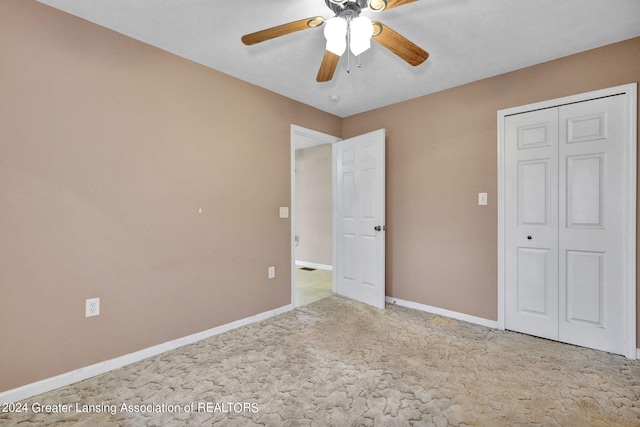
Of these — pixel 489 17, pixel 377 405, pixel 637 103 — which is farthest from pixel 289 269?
pixel 637 103

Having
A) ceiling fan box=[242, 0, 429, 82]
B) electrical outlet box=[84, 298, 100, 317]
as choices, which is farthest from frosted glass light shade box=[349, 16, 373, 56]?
electrical outlet box=[84, 298, 100, 317]

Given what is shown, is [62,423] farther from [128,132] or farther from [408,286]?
[408,286]

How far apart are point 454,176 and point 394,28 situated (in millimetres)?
1686

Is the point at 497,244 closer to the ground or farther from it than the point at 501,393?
farther from it

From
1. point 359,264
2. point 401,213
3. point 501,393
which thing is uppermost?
point 401,213

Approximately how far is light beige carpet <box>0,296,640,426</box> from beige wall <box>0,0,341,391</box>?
0.37 meters

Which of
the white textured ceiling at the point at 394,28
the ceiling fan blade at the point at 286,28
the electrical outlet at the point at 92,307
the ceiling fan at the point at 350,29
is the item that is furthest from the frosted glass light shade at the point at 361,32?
the electrical outlet at the point at 92,307

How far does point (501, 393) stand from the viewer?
6.26 ft

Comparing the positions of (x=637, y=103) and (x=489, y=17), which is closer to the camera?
(x=489, y=17)

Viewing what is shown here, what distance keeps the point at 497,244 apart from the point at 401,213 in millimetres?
1078

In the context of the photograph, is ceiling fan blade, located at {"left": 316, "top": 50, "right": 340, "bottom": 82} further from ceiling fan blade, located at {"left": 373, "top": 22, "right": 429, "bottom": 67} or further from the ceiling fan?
ceiling fan blade, located at {"left": 373, "top": 22, "right": 429, "bottom": 67}

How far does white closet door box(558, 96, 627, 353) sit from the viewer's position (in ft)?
7.79

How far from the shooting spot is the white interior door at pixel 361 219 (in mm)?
3510

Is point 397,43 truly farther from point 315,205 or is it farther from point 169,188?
point 315,205
